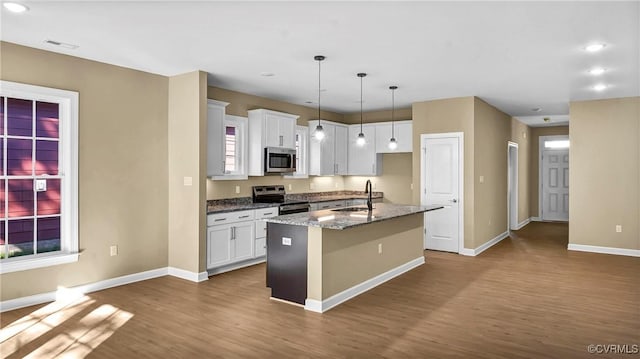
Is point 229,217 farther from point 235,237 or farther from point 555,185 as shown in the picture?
point 555,185

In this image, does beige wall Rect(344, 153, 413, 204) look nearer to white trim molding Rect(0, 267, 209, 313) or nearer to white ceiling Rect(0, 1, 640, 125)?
white ceiling Rect(0, 1, 640, 125)

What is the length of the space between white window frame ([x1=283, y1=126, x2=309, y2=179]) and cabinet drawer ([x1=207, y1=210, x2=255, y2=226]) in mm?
1945

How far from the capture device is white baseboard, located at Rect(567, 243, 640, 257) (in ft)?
22.3

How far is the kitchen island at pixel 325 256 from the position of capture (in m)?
4.11

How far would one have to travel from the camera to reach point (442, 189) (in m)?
7.12

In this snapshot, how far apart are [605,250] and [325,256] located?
217 inches

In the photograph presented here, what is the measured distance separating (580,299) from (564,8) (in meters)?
2.99

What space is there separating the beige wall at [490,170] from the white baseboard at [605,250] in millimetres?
1297

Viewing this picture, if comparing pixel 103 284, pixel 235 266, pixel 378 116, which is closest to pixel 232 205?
pixel 235 266

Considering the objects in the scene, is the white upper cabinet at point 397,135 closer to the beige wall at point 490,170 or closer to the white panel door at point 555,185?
the beige wall at point 490,170

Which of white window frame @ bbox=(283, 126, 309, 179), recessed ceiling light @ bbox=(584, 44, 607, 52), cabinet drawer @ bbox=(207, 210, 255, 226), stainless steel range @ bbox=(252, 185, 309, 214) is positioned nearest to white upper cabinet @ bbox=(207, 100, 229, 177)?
cabinet drawer @ bbox=(207, 210, 255, 226)

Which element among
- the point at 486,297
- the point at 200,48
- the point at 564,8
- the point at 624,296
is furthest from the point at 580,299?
the point at 200,48

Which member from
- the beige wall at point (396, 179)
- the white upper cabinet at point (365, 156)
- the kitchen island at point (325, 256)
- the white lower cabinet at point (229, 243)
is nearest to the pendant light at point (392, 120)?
the white upper cabinet at point (365, 156)

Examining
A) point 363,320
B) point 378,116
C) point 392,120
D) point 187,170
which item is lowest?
point 363,320
